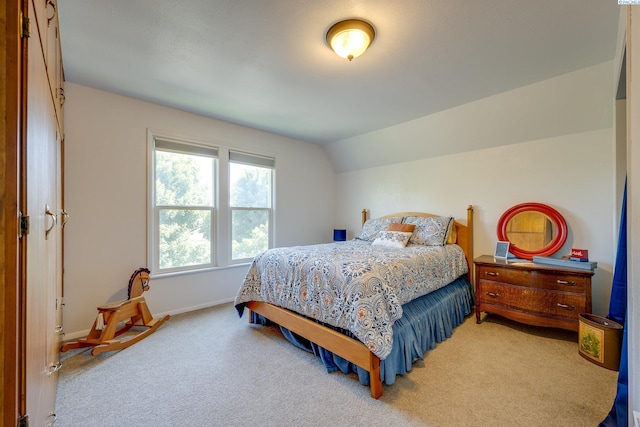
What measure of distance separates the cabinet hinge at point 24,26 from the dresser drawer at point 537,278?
3.54 meters

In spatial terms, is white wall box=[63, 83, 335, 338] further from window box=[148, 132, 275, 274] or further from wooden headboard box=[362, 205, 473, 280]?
wooden headboard box=[362, 205, 473, 280]

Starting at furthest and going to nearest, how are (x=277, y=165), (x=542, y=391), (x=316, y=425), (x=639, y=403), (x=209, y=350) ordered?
(x=277, y=165) → (x=209, y=350) → (x=542, y=391) → (x=316, y=425) → (x=639, y=403)

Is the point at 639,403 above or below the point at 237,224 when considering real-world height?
below

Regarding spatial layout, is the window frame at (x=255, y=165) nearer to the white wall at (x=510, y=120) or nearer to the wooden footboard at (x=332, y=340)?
the wooden footboard at (x=332, y=340)

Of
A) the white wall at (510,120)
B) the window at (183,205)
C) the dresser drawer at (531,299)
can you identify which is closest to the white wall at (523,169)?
the white wall at (510,120)

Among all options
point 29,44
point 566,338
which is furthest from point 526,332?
point 29,44

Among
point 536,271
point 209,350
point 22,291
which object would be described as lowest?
point 209,350

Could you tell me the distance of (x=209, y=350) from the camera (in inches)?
93.0

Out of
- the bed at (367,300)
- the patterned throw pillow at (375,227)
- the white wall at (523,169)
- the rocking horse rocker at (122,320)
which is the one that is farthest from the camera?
the patterned throw pillow at (375,227)

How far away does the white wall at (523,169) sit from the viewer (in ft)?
8.53

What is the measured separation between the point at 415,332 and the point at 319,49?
7.80ft

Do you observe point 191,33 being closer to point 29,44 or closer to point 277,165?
point 29,44

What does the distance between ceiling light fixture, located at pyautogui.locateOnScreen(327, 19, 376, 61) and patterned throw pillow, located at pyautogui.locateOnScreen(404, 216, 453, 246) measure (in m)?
2.35

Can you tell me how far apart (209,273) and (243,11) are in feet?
9.58
